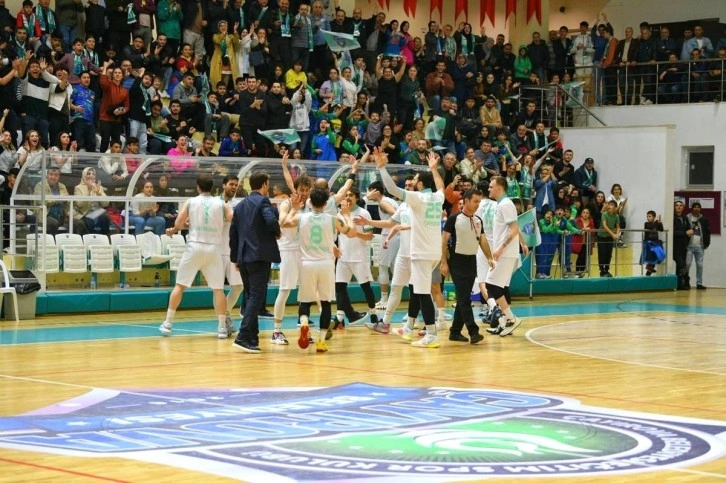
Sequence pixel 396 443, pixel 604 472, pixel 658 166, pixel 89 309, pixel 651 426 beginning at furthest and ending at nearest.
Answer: pixel 658 166, pixel 89 309, pixel 651 426, pixel 396 443, pixel 604 472

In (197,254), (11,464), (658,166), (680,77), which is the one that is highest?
(680,77)

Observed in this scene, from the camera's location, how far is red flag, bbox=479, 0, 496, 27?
38.1 meters

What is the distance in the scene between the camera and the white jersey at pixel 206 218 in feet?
53.2

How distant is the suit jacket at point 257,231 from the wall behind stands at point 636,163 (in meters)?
18.0

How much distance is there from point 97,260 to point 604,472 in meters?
13.8

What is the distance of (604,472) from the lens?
795cm

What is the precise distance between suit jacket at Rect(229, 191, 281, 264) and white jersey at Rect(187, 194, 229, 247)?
1310mm

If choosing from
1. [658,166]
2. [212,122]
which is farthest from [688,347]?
[658,166]

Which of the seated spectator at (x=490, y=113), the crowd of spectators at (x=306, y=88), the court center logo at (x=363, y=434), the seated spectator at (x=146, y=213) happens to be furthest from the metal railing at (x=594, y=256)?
→ the court center logo at (x=363, y=434)

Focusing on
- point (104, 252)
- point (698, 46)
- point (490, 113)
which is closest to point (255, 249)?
point (104, 252)

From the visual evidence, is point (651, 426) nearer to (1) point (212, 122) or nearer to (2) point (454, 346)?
(2) point (454, 346)

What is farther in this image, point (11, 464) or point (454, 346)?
point (454, 346)

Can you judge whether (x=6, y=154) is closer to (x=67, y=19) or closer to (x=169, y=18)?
(x=67, y=19)

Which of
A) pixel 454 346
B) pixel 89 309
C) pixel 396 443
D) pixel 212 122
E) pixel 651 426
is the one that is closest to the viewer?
pixel 396 443
